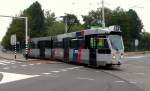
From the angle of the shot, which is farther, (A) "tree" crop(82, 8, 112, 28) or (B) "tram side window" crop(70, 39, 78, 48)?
(A) "tree" crop(82, 8, 112, 28)

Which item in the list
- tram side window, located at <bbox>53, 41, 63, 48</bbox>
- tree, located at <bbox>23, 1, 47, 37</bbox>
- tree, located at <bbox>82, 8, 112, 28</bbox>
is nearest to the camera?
tram side window, located at <bbox>53, 41, 63, 48</bbox>

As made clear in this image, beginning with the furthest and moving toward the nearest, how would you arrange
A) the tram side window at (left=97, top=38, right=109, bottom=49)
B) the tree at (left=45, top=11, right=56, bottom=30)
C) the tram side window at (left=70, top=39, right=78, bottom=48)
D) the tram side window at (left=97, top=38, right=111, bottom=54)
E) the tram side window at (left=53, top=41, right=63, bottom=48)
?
the tree at (left=45, top=11, right=56, bottom=30) < the tram side window at (left=53, top=41, right=63, bottom=48) < the tram side window at (left=70, top=39, right=78, bottom=48) < the tram side window at (left=97, top=38, right=109, bottom=49) < the tram side window at (left=97, top=38, right=111, bottom=54)

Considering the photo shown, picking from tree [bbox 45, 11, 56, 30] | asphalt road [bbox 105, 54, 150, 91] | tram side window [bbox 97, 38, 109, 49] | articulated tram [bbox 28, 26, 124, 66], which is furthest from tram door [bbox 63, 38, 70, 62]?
tree [bbox 45, 11, 56, 30]

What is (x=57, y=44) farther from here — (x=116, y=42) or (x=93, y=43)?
(x=116, y=42)

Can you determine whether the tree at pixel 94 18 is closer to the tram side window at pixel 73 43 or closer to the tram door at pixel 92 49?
the tram side window at pixel 73 43

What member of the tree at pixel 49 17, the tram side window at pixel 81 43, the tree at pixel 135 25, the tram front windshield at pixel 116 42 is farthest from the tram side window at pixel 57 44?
the tree at pixel 49 17

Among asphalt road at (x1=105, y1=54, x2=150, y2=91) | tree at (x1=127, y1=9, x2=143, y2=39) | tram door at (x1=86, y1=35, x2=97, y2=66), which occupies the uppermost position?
tree at (x1=127, y1=9, x2=143, y2=39)

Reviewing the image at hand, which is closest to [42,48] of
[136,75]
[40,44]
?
[40,44]

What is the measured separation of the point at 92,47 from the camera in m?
31.8

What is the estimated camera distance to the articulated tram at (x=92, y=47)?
2984 centimetres

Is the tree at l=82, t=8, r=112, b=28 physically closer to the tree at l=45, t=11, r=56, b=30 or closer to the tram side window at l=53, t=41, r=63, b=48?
the tree at l=45, t=11, r=56, b=30

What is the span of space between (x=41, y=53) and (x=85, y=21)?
68.0 meters

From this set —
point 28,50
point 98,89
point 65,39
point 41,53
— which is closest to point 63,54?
point 65,39

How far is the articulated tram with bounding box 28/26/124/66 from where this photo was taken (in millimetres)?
29844
